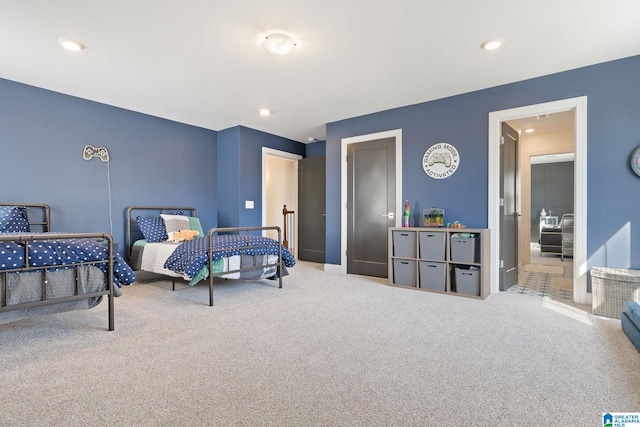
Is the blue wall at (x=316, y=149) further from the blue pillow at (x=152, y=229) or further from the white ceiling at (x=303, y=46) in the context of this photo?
the blue pillow at (x=152, y=229)

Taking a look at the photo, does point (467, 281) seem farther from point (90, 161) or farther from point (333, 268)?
point (90, 161)

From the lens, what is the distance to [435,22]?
2.45 m

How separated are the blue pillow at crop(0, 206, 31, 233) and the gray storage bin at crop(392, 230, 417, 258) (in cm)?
414

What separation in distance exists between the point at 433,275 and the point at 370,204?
143 cm

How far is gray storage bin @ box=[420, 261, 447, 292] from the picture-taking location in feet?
12.0

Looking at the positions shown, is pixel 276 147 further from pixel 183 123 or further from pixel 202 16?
pixel 202 16

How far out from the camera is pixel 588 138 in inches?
124

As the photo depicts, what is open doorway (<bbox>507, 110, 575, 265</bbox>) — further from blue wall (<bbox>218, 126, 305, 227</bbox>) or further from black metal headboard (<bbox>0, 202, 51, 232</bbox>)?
black metal headboard (<bbox>0, 202, 51, 232</bbox>)

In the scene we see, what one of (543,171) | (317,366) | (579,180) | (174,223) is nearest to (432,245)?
(579,180)

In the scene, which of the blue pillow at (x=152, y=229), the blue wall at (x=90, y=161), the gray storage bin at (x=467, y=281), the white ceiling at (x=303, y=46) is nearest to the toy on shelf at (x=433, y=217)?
the gray storage bin at (x=467, y=281)

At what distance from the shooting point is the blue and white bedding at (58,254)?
201 centimetres

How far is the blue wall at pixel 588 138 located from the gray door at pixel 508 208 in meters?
0.27

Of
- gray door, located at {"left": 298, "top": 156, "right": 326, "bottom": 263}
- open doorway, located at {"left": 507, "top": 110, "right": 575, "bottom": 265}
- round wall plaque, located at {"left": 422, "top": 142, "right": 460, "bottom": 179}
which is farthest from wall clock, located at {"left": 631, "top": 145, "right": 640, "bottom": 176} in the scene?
gray door, located at {"left": 298, "top": 156, "right": 326, "bottom": 263}

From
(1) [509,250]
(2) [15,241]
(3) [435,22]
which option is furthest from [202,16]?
(1) [509,250]
